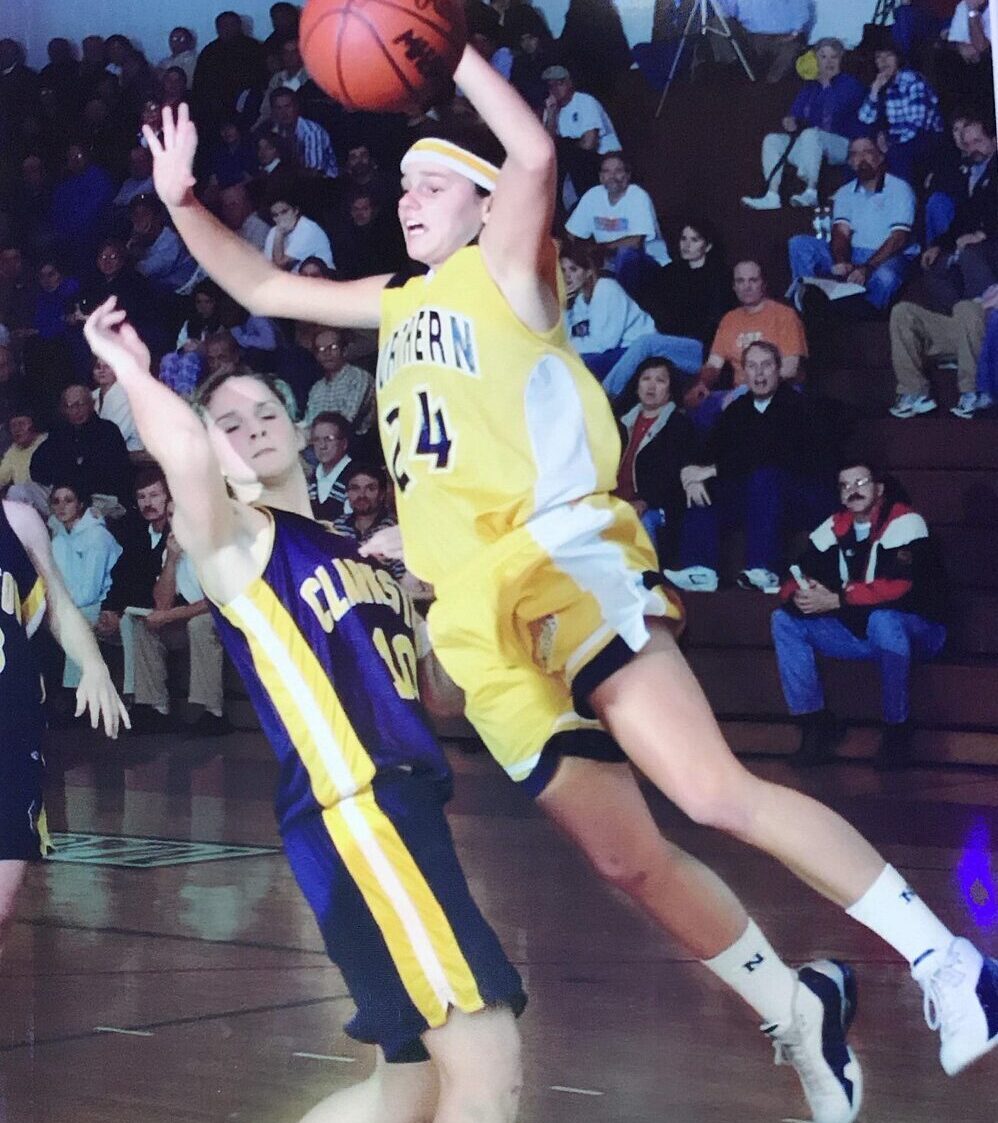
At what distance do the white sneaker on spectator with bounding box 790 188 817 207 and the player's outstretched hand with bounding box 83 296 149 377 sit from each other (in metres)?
1.28

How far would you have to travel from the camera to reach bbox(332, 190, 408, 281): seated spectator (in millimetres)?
3375

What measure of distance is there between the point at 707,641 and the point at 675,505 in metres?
0.26

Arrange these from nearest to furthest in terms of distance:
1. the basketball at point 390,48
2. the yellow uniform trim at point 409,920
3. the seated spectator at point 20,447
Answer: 1. the yellow uniform trim at point 409,920
2. the basketball at point 390,48
3. the seated spectator at point 20,447

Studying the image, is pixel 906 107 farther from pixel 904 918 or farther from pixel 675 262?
pixel 904 918

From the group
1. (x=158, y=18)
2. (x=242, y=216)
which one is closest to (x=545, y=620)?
(x=242, y=216)

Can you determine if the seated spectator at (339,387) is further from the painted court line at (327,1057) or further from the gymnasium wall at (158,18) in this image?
the painted court line at (327,1057)

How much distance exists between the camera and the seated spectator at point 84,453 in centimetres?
366

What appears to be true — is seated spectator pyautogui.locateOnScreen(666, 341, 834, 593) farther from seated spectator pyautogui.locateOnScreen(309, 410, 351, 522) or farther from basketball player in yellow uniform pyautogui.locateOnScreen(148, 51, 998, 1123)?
seated spectator pyautogui.locateOnScreen(309, 410, 351, 522)

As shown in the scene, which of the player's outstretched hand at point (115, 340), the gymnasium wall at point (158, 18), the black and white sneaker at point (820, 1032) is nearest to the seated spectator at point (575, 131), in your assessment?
the gymnasium wall at point (158, 18)

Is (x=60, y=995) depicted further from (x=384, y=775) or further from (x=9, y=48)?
(x=9, y=48)

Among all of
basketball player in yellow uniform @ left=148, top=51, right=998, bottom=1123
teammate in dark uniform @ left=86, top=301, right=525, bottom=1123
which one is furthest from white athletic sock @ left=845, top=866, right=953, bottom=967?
teammate in dark uniform @ left=86, top=301, right=525, bottom=1123

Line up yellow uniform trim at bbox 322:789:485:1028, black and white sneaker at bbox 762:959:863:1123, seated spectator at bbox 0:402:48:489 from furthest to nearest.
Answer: seated spectator at bbox 0:402:48:489 → black and white sneaker at bbox 762:959:863:1123 → yellow uniform trim at bbox 322:789:485:1028

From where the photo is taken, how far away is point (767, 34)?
3305mm

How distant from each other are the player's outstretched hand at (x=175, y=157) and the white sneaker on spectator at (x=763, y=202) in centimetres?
111
